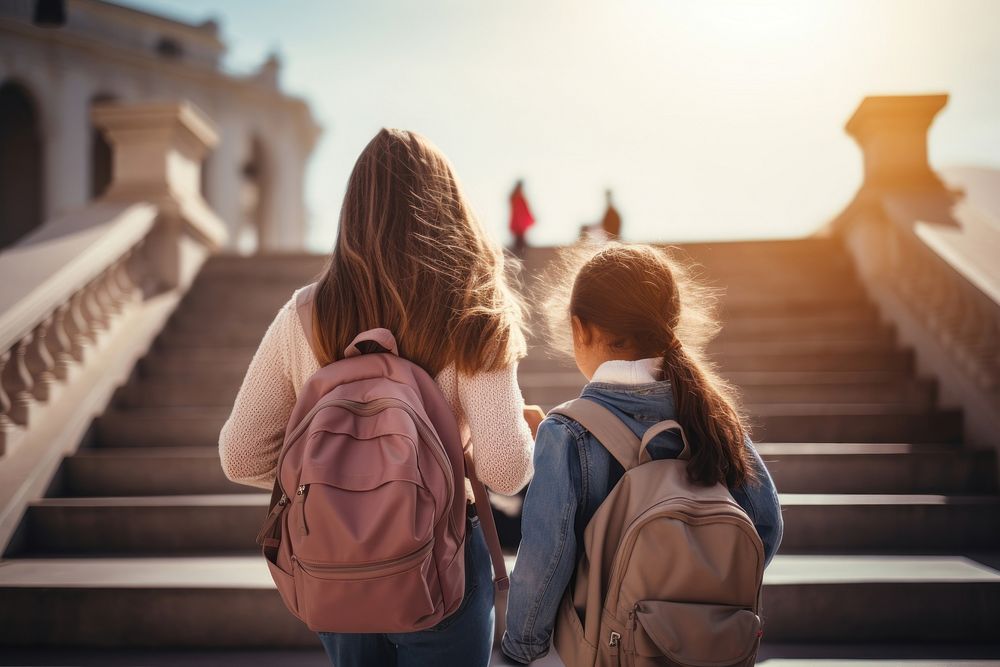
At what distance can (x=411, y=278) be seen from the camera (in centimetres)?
157

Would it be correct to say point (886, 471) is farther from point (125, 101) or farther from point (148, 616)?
point (125, 101)

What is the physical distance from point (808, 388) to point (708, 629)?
3.65 meters

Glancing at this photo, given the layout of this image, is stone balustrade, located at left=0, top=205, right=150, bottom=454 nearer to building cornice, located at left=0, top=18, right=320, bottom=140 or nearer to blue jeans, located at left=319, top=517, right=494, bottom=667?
blue jeans, located at left=319, top=517, right=494, bottom=667

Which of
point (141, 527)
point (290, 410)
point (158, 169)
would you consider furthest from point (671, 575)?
point (158, 169)

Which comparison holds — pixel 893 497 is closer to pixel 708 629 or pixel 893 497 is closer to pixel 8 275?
pixel 708 629

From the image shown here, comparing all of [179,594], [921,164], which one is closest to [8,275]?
[179,594]

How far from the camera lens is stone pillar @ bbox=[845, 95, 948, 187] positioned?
227 inches

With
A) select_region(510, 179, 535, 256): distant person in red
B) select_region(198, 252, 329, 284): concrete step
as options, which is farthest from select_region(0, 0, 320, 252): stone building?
select_region(510, 179, 535, 256): distant person in red

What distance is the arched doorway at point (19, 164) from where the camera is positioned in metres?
17.5

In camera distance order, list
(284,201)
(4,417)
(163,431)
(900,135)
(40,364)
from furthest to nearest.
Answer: (284,201) → (900,135) → (163,431) → (40,364) → (4,417)

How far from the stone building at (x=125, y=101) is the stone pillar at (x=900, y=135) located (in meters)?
14.1

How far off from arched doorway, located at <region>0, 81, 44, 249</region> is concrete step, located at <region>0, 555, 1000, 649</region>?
17.3m

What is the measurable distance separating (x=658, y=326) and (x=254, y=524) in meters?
2.65

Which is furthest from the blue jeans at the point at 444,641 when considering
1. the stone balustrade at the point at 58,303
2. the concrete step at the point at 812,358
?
the concrete step at the point at 812,358
